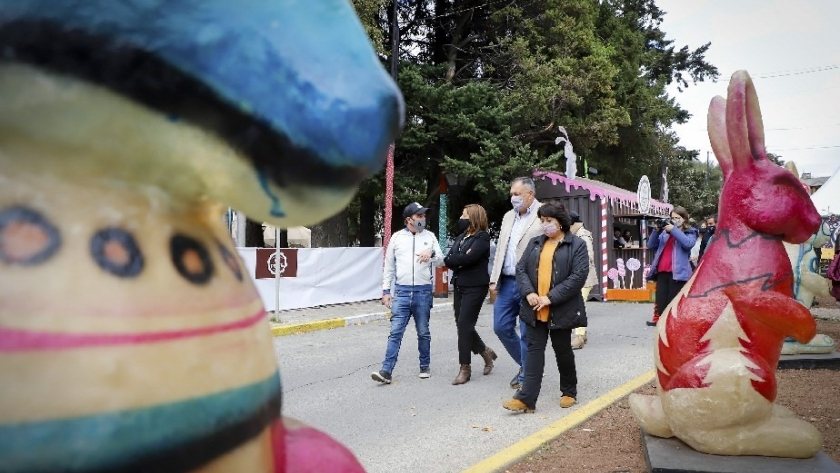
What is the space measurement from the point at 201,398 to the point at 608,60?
724 inches

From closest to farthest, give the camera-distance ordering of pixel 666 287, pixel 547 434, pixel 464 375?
pixel 547 434 < pixel 464 375 < pixel 666 287

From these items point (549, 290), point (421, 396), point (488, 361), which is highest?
point (549, 290)

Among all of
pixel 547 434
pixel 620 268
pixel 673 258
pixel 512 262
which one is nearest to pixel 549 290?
pixel 512 262

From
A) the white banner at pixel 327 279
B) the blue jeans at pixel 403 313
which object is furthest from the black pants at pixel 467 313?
the white banner at pixel 327 279

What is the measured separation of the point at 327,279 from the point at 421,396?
269 inches

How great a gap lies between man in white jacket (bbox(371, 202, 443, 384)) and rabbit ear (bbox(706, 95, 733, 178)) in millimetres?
2735

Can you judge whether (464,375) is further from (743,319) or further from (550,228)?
(743,319)

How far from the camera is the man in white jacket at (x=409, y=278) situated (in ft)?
19.2

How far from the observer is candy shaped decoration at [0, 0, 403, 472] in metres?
0.83

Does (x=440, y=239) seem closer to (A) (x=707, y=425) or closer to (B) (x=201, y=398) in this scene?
(A) (x=707, y=425)

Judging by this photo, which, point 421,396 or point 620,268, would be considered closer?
point 421,396

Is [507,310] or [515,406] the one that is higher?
[507,310]

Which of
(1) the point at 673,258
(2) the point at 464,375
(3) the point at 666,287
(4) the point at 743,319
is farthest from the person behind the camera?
(3) the point at 666,287

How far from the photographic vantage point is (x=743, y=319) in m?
3.17
